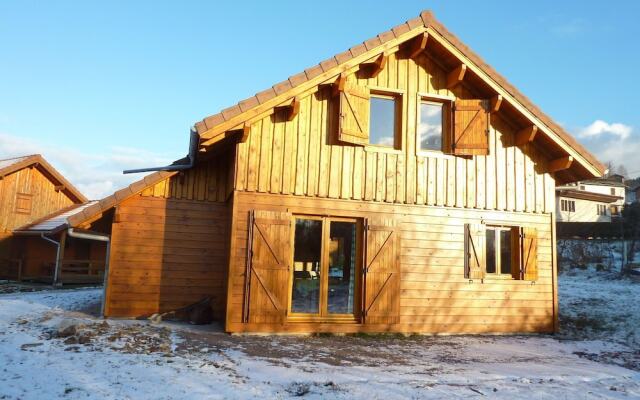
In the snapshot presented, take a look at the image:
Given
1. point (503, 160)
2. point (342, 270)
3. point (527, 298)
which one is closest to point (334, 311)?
point (342, 270)

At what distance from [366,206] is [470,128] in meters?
2.79

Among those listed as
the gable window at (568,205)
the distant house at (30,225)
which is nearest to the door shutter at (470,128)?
the distant house at (30,225)

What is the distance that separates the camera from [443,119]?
10.3m

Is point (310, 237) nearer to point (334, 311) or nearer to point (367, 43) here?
point (334, 311)

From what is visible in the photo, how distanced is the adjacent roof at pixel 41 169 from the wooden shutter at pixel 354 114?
19.9 metres

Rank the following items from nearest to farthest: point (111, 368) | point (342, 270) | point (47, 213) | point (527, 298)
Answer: point (111, 368)
point (342, 270)
point (527, 298)
point (47, 213)

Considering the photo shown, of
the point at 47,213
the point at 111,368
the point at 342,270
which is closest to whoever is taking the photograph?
the point at 111,368

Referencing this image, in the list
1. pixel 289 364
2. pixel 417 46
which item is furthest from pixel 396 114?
pixel 289 364

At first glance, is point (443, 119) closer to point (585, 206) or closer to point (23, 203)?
point (23, 203)

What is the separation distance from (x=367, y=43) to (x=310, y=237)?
385 centimetres

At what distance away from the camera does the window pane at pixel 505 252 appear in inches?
400

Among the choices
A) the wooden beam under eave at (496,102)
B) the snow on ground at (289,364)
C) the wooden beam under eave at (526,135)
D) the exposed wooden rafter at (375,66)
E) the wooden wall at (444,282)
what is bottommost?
the snow on ground at (289,364)

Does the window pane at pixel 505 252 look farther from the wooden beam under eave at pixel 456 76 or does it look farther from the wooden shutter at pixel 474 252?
the wooden beam under eave at pixel 456 76

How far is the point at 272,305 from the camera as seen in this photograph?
866cm
